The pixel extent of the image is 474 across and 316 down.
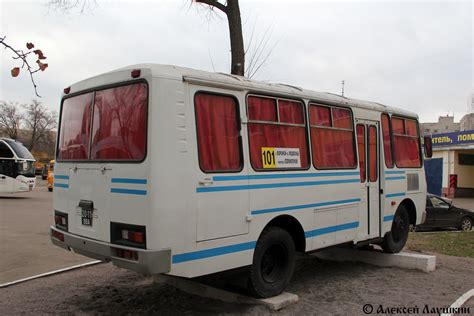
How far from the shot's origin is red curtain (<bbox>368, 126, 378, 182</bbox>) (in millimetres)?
7664

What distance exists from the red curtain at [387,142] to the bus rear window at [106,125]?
16.1 ft

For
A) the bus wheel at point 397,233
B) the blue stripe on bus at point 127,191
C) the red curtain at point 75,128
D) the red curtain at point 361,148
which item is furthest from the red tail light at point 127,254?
the bus wheel at point 397,233

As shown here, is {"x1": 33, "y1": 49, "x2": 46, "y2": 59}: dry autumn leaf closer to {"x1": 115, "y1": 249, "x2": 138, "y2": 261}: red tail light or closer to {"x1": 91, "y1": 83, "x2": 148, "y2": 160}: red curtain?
{"x1": 91, "y1": 83, "x2": 148, "y2": 160}: red curtain

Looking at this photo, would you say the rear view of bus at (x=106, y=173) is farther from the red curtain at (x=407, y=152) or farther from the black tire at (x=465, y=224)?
the black tire at (x=465, y=224)

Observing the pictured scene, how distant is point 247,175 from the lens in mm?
5340

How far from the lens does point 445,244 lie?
10.3m

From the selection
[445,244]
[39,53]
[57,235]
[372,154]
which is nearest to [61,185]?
[57,235]

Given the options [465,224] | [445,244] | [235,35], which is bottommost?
[465,224]

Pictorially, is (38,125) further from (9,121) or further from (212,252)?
(212,252)

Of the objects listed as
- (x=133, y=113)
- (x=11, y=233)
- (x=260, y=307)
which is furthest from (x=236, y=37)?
(x=11, y=233)

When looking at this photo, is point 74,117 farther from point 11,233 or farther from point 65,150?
point 11,233

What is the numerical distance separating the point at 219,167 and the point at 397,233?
16.0 ft

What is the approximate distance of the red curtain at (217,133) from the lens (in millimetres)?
4922

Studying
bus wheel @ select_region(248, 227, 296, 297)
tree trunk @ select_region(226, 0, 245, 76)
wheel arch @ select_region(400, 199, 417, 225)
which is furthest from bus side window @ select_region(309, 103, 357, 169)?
tree trunk @ select_region(226, 0, 245, 76)
